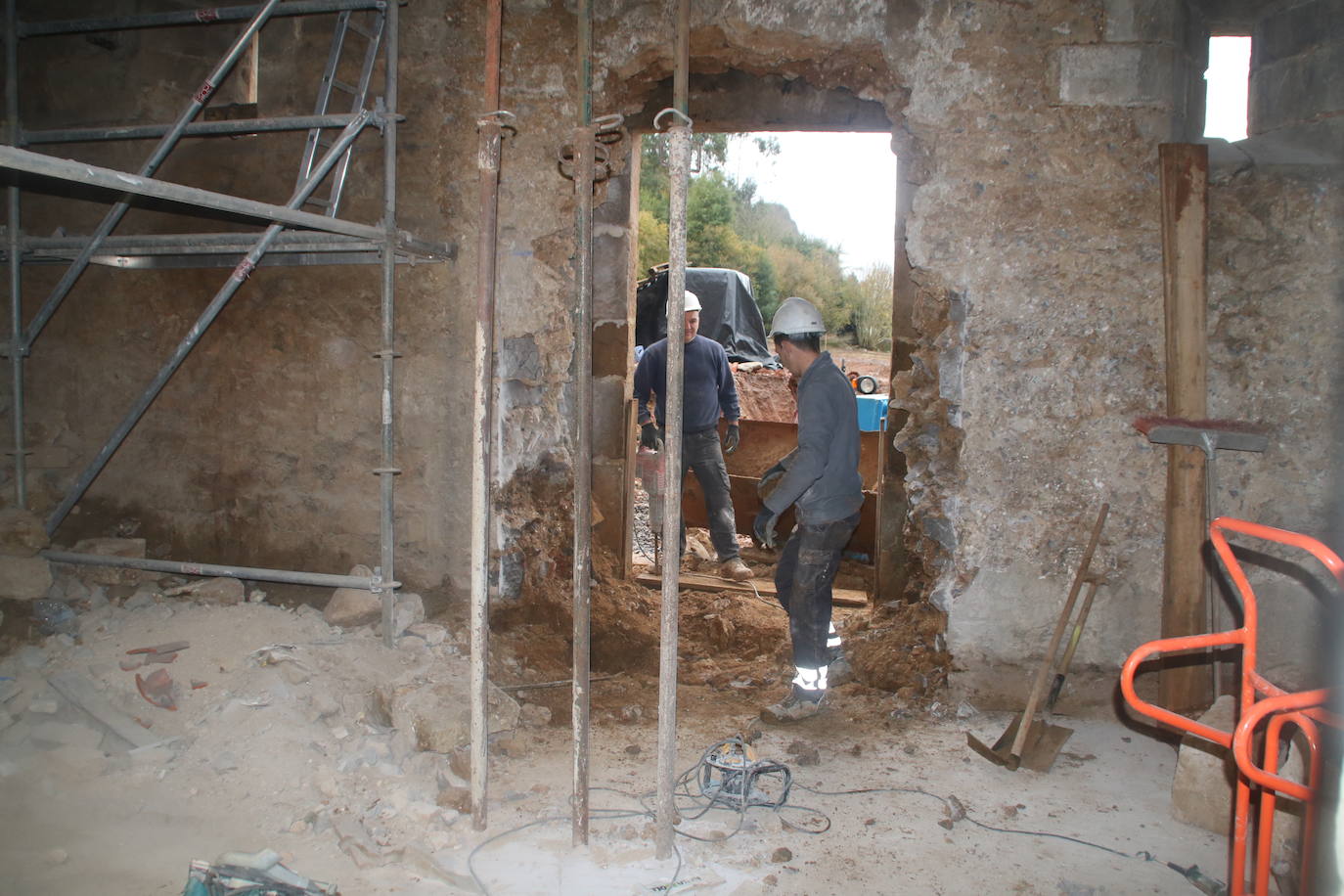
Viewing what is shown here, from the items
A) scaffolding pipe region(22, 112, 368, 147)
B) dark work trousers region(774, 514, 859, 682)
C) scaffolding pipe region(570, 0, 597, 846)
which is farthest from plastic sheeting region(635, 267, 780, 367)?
scaffolding pipe region(570, 0, 597, 846)

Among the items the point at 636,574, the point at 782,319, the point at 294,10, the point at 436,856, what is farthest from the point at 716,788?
the point at 294,10

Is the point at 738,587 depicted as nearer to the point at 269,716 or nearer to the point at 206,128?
the point at 269,716

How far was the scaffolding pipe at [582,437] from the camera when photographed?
2.70m

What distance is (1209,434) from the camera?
3.64m

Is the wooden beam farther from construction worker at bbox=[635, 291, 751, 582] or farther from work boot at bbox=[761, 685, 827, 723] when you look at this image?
construction worker at bbox=[635, 291, 751, 582]

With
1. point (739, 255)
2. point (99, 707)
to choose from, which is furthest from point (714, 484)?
point (739, 255)

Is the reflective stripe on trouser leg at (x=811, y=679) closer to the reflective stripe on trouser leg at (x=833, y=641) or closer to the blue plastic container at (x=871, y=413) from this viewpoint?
the reflective stripe on trouser leg at (x=833, y=641)

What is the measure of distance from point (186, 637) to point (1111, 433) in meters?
4.33

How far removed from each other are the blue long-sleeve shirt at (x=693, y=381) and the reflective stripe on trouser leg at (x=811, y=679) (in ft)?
8.14

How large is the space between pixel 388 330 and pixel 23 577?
2.17 m

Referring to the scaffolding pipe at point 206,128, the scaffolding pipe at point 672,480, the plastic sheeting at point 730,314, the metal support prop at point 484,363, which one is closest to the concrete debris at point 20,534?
the scaffolding pipe at point 206,128

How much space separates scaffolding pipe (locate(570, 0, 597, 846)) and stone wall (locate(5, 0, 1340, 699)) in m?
1.61

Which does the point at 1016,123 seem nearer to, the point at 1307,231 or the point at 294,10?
the point at 1307,231

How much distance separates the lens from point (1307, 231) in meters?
Result: 3.73
